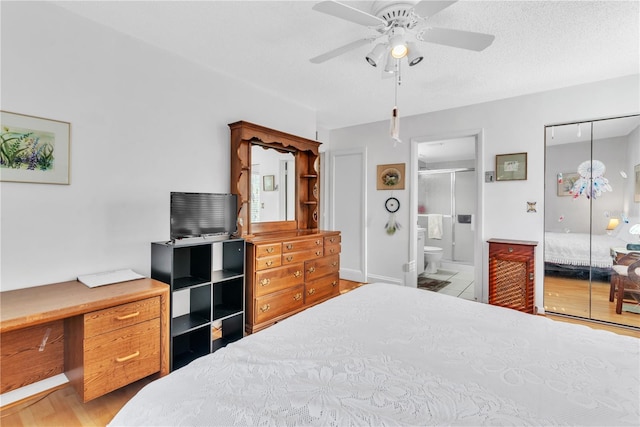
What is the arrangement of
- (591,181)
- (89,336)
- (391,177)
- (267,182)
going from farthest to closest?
1. (391,177)
2. (267,182)
3. (591,181)
4. (89,336)

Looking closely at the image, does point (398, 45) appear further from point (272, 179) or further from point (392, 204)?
point (392, 204)

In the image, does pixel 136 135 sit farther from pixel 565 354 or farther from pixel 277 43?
pixel 565 354

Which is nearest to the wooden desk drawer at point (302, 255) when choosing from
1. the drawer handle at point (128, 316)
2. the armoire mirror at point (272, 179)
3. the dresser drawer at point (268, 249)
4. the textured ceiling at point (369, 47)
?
the dresser drawer at point (268, 249)

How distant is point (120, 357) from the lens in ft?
5.91

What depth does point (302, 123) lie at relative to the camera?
153 inches

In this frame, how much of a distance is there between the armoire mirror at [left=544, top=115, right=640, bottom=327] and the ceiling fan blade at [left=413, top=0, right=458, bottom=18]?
270 cm

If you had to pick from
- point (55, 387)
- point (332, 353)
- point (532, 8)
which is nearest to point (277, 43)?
point (532, 8)

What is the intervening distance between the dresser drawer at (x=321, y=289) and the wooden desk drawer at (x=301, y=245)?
399mm

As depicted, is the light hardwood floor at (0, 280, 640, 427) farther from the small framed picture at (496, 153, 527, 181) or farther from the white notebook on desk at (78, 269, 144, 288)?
the small framed picture at (496, 153, 527, 181)

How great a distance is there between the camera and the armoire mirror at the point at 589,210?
118 inches

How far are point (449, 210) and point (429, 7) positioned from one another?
527 cm

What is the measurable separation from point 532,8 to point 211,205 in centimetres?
267

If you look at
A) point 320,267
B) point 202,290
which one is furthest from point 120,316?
point 320,267

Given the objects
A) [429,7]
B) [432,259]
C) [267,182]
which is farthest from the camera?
[432,259]
